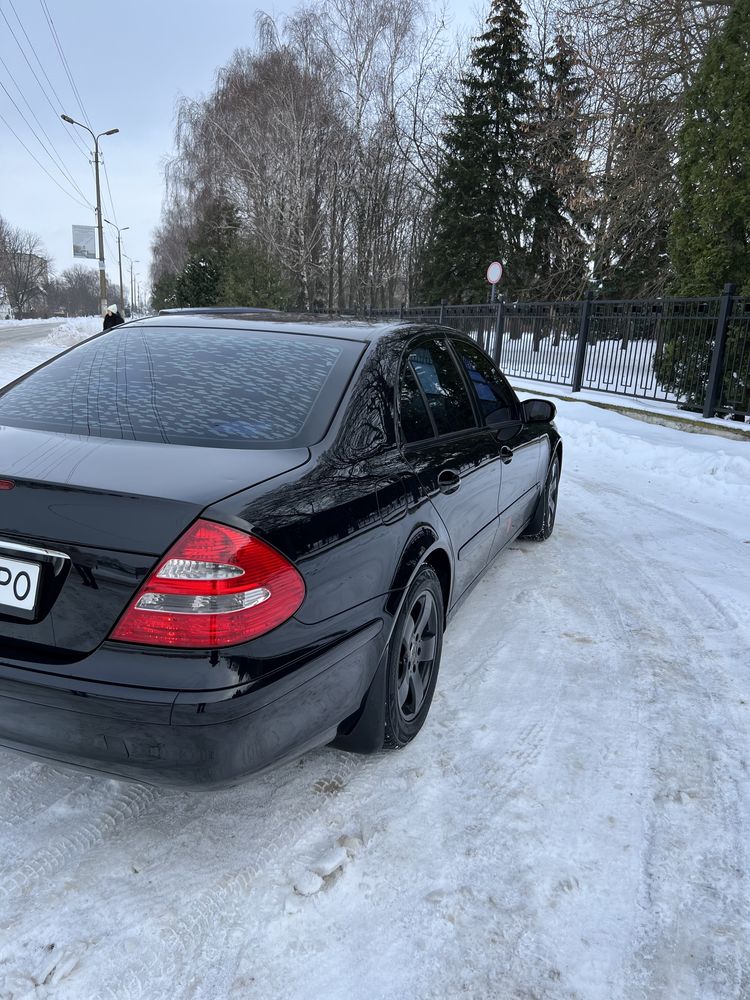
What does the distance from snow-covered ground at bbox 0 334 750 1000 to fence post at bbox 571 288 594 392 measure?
1033 cm

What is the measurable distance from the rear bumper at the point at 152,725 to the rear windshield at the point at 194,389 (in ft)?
2.49

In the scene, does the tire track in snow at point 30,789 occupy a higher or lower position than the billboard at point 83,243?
lower

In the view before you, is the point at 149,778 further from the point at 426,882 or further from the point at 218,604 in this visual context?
the point at 426,882

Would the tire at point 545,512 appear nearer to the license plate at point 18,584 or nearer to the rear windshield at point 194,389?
the rear windshield at point 194,389

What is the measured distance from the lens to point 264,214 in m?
27.3

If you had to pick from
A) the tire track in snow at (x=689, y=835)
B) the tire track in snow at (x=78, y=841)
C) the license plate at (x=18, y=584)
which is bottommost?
the tire track in snow at (x=689, y=835)

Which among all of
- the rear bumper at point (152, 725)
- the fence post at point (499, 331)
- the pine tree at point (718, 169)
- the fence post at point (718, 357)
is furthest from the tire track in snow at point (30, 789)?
the fence post at point (499, 331)

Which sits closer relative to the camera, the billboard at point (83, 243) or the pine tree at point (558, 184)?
the pine tree at point (558, 184)

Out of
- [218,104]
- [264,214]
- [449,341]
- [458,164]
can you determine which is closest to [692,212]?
[449,341]

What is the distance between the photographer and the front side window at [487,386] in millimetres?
3611

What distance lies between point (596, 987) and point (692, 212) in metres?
11.6

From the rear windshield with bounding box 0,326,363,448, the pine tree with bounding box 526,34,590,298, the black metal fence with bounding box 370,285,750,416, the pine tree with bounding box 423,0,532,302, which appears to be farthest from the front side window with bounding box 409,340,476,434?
the pine tree with bounding box 423,0,532,302

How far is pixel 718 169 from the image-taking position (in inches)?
396

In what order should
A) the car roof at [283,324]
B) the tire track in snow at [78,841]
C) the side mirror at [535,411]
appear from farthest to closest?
the side mirror at [535,411] → the car roof at [283,324] → the tire track in snow at [78,841]
